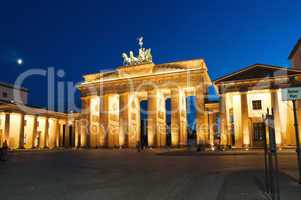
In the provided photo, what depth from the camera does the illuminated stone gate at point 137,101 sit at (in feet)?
151

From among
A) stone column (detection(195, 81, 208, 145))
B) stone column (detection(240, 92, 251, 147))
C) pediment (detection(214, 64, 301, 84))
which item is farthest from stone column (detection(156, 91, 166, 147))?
stone column (detection(240, 92, 251, 147))

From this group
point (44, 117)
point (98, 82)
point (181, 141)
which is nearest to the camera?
point (181, 141)

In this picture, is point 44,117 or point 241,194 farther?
point 44,117

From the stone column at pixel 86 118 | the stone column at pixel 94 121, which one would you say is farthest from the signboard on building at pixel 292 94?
the stone column at pixel 86 118

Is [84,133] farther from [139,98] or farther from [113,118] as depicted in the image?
[139,98]

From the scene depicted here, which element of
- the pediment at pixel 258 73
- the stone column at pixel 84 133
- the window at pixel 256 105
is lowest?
the stone column at pixel 84 133

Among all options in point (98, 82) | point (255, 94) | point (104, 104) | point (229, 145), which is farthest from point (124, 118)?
point (255, 94)

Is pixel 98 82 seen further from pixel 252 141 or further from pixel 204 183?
pixel 204 183

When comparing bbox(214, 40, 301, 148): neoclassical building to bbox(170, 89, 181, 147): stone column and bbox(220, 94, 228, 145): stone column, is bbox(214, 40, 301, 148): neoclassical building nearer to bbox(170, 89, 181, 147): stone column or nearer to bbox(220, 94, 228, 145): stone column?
bbox(220, 94, 228, 145): stone column

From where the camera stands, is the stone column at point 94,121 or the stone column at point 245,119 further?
the stone column at point 94,121

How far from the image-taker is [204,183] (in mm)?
9219

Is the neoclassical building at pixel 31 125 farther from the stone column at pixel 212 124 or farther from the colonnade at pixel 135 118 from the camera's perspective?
the stone column at pixel 212 124

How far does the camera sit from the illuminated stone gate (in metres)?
46.1

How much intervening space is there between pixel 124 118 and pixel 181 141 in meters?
12.0
